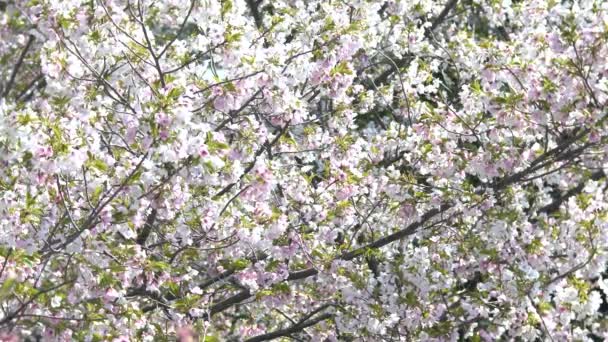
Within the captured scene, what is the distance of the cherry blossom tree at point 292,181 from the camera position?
5227mm

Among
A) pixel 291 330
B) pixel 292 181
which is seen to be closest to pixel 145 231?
pixel 292 181

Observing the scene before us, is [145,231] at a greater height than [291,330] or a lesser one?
greater

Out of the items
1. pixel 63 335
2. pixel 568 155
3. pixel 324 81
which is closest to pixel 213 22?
pixel 324 81

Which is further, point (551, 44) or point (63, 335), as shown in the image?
point (551, 44)

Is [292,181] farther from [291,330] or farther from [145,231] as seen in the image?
[291,330]

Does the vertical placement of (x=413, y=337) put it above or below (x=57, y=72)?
below

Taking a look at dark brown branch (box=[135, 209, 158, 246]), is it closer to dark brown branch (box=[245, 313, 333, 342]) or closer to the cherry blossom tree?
the cherry blossom tree

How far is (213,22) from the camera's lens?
18.3 feet

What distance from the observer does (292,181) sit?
6520 millimetres

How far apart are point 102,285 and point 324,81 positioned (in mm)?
1915

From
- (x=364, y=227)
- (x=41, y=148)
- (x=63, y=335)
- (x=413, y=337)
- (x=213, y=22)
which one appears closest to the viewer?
(x=41, y=148)

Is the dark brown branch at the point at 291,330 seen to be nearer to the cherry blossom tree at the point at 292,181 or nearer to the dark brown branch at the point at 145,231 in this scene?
the cherry blossom tree at the point at 292,181

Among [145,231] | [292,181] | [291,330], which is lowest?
[291,330]

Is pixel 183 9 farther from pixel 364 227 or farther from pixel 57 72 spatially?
pixel 364 227
